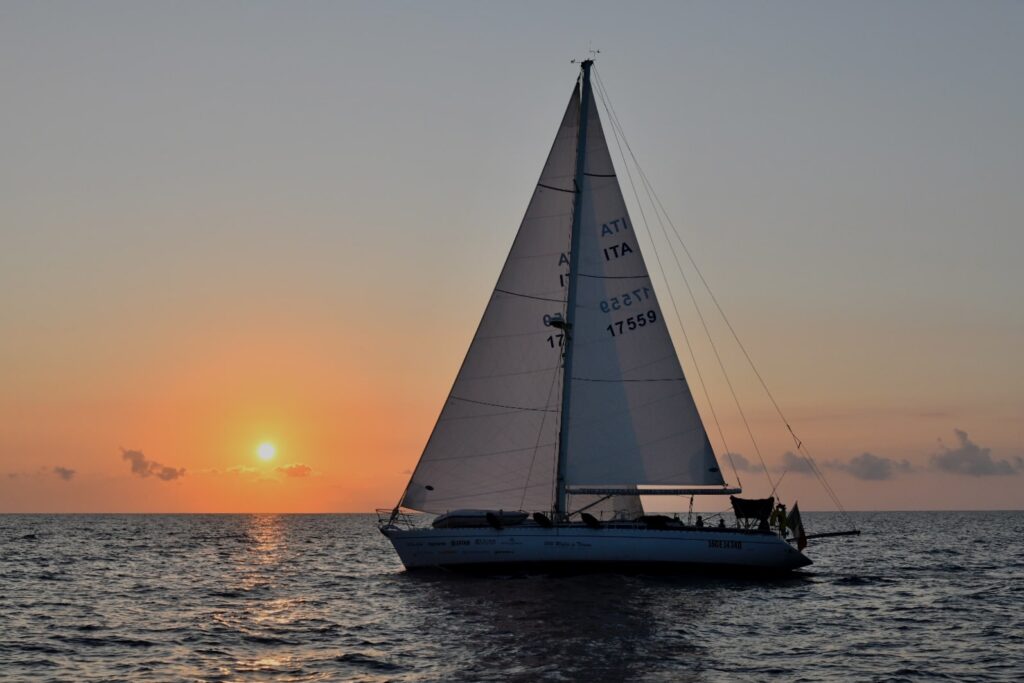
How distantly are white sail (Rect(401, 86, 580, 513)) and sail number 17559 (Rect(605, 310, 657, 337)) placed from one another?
2.05 metres

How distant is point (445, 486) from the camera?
4331 centimetres

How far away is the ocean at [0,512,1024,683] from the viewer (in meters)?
25.6

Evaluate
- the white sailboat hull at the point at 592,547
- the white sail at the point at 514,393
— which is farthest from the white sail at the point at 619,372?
the white sailboat hull at the point at 592,547

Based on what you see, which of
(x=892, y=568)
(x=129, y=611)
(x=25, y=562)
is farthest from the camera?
(x=25, y=562)

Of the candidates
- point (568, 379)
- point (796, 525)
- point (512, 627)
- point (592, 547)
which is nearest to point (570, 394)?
point (568, 379)

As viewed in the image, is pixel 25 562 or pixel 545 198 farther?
pixel 25 562

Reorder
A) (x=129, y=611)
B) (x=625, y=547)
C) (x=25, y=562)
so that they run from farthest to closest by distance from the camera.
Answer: (x=25, y=562) < (x=625, y=547) < (x=129, y=611)

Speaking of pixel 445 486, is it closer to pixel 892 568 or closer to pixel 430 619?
pixel 430 619

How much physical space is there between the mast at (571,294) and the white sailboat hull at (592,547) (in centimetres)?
201

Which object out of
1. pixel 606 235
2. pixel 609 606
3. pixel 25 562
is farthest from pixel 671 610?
pixel 25 562

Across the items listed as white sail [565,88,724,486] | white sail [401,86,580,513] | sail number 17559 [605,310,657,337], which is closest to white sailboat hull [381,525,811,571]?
white sail [401,86,580,513]

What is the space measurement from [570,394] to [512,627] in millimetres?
14165

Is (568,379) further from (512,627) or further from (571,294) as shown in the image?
(512,627)

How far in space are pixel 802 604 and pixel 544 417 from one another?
38.2 ft
